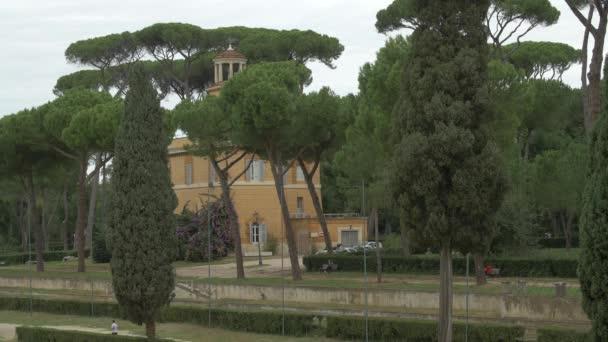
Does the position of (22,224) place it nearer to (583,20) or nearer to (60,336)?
(60,336)

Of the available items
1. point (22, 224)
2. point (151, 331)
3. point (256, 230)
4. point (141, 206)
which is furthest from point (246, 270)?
point (22, 224)

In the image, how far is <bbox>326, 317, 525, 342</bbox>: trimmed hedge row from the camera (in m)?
19.3

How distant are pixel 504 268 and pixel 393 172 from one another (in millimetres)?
14504

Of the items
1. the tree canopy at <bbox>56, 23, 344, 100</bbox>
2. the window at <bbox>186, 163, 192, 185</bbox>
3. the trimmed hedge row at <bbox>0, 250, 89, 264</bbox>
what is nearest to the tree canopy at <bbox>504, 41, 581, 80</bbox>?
the tree canopy at <bbox>56, 23, 344, 100</bbox>

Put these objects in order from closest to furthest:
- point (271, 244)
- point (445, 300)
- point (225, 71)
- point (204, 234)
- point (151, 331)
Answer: point (445, 300)
point (151, 331)
point (204, 234)
point (271, 244)
point (225, 71)

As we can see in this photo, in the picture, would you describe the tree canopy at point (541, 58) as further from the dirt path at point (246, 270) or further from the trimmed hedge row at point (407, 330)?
the trimmed hedge row at point (407, 330)

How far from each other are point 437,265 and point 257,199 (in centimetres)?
1546

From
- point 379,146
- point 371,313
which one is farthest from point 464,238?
point 379,146

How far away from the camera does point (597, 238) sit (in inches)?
407

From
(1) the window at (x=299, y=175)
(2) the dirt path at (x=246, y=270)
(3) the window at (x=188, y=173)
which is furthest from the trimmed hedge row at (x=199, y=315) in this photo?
(1) the window at (x=299, y=175)

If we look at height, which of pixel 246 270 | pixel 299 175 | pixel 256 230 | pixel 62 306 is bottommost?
pixel 62 306

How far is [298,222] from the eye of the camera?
43.9m

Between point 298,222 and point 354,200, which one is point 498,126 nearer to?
point 354,200

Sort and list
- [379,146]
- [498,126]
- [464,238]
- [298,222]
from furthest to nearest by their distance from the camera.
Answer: [298,222], [379,146], [498,126], [464,238]
